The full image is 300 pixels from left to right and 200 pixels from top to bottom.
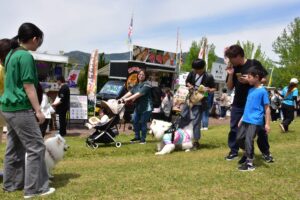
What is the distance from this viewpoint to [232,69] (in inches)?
251

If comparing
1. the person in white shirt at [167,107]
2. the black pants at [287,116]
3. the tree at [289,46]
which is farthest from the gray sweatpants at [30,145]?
the tree at [289,46]

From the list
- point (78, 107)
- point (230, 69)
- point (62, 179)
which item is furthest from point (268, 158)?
point (78, 107)

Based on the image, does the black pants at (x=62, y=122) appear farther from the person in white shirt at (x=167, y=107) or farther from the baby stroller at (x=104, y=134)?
the person in white shirt at (x=167, y=107)

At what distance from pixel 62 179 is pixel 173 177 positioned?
149 centimetres

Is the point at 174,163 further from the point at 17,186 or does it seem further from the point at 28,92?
the point at 28,92

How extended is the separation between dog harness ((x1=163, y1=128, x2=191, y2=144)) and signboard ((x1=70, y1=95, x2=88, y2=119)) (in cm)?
641

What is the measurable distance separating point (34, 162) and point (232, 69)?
11.9 ft

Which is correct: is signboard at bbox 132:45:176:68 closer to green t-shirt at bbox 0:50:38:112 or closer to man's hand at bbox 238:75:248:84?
man's hand at bbox 238:75:248:84

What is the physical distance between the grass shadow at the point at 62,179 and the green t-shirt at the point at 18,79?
4.02ft

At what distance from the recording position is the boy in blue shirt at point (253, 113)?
5602 millimetres

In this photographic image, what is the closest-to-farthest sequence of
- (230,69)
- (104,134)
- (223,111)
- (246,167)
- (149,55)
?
(246,167), (230,69), (104,134), (223,111), (149,55)

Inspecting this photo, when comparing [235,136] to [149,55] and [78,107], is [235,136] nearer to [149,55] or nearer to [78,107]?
[78,107]

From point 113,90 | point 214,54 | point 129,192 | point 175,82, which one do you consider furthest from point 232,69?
point 214,54

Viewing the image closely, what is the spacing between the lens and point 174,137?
25.7 ft
